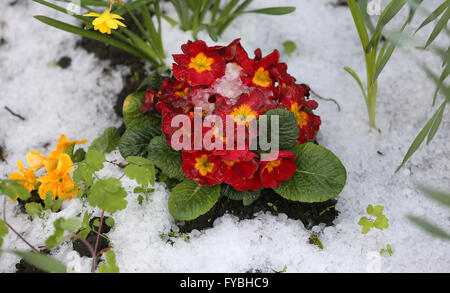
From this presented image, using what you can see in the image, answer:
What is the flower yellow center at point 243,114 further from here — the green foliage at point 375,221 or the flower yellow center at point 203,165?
the green foliage at point 375,221

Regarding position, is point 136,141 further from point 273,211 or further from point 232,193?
point 273,211

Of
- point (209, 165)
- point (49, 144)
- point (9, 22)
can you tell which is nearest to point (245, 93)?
point (209, 165)

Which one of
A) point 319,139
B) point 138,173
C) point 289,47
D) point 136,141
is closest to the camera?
point 138,173

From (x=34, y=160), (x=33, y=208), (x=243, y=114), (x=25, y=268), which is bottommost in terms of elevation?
(x=25, y=268)

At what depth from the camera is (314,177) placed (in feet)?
4.33

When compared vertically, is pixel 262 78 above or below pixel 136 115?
above

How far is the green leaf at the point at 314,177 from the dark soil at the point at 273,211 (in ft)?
0.39

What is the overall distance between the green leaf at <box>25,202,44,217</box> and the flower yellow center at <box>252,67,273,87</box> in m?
0.81

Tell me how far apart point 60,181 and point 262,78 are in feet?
2.35

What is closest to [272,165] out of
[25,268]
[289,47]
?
[289,47]

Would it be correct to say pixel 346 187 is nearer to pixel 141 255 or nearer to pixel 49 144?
pixel 141 255

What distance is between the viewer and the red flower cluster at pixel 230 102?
1209 millimetres

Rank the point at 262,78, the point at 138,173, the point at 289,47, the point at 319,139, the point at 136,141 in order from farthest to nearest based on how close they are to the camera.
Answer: the point at 289,47 < the point at 319,139 < the point at 136,141 < the point at 262,78 < the point at 138,173
